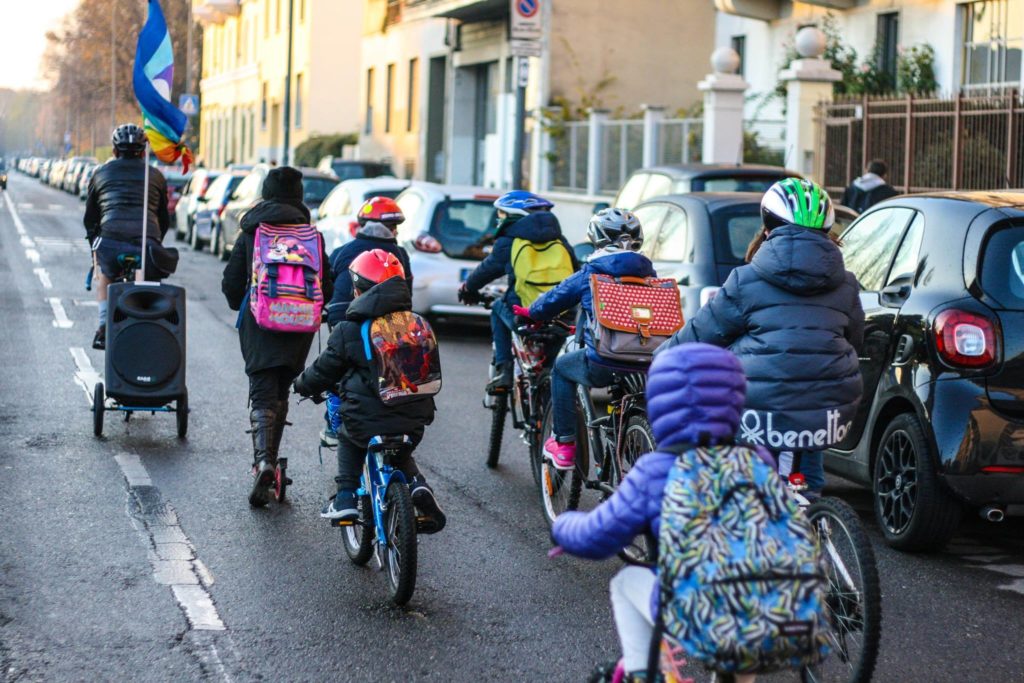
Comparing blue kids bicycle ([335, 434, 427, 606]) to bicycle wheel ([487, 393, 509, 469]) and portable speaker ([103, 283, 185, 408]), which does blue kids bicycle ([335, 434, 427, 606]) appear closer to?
bicycle wheel ([487, 393, 509, 469])

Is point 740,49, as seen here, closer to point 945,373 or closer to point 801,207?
point 945,373

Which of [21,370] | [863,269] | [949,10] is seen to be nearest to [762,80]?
[949,10]

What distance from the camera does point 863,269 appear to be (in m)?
8.38

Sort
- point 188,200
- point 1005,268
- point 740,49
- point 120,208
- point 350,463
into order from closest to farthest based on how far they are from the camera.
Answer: point 350,463, point 1005,268, point 120,208, point 740,49, point 188,200

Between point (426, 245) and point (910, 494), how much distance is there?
33.2 feet

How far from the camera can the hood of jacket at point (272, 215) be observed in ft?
27.1

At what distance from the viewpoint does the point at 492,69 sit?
40.1 meters

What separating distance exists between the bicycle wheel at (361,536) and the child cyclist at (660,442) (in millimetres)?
2893

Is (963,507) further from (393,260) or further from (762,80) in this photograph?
(762,80)

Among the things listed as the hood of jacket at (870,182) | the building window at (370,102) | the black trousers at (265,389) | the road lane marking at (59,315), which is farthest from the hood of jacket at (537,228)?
the building window at (370,102)

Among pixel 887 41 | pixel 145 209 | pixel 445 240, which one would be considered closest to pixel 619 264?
pixel 145 209

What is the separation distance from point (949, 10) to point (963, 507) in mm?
16767

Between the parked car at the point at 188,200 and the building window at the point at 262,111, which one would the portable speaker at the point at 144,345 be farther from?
the building window at the point at 262,111

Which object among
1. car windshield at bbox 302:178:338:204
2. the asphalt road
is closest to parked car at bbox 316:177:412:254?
car windshield at bbox 302:178:338:204
